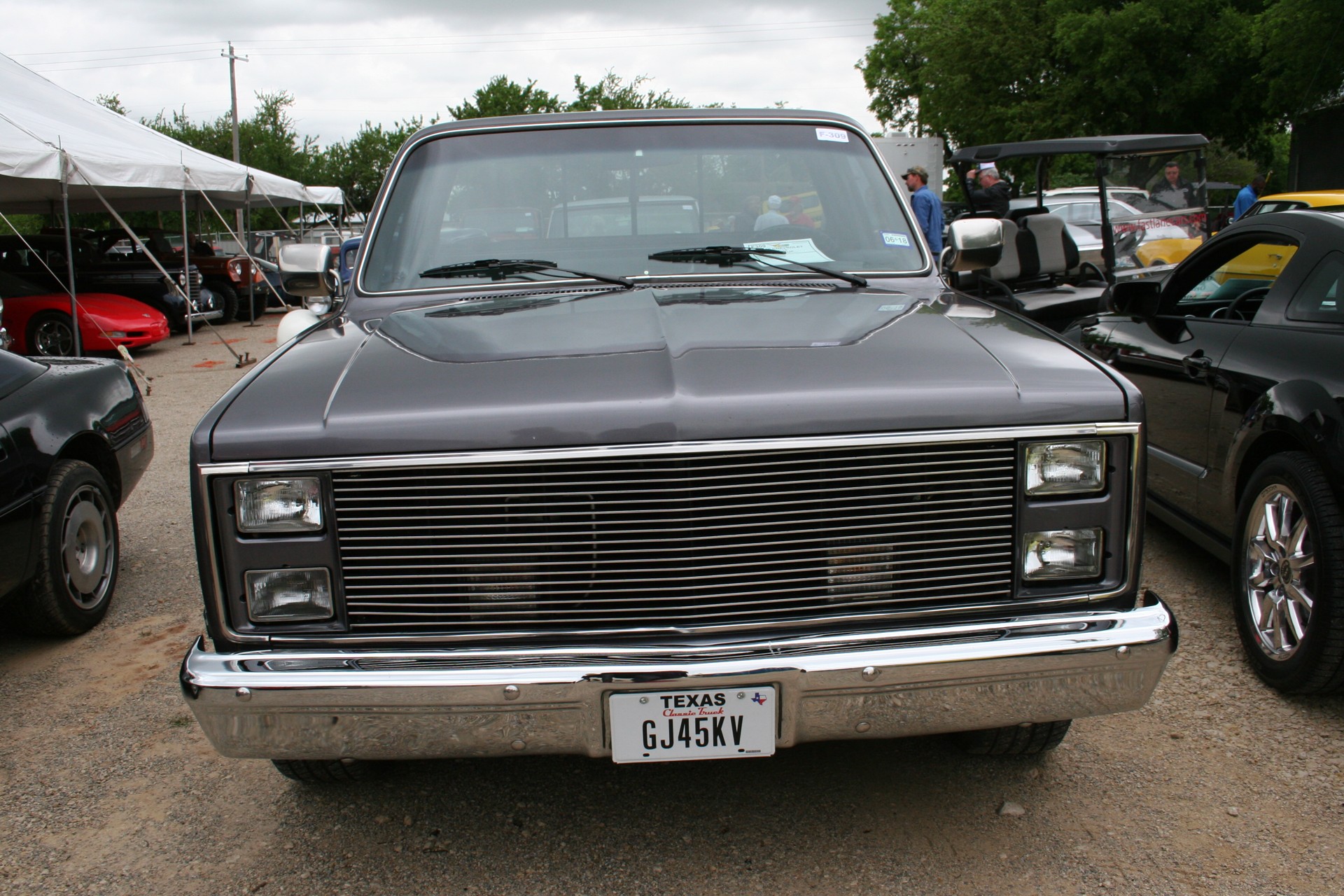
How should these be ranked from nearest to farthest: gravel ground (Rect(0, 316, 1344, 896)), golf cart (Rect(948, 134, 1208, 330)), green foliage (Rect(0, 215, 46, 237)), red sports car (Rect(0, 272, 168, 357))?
gravel ground (Rect(0, 316, 1344, 896)) → golf cart (Rect(948, 134, 1208, 330)) → red sports car (Rect(0, 272, 168, 357)) → green foliage (Rect(0, 215, 46, 237))

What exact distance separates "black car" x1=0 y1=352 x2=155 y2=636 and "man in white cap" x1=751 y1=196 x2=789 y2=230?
109 inches

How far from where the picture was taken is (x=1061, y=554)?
2363mm

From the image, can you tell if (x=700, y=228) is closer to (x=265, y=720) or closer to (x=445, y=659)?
(x=445, y=659)

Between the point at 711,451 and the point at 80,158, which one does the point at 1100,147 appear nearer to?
the point at 711,451

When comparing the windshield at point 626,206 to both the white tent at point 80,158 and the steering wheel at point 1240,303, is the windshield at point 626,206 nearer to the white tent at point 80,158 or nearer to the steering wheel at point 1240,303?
the steering wheel at point 1240,303

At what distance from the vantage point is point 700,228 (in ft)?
11.3

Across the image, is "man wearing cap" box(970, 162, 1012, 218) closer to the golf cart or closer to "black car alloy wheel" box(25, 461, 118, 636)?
the golf cart

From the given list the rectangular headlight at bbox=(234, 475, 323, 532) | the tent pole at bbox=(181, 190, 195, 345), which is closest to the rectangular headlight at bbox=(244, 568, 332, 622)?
the rectangular headlight at bbox=(234, 475, 323, 532)

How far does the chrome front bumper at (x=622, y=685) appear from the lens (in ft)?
7.13

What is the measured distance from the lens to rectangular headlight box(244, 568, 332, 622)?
2.30 m

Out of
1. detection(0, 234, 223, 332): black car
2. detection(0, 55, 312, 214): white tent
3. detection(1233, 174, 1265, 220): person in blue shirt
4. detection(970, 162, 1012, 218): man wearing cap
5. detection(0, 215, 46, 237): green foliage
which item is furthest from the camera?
detection(0, 215, 46, 237): green foliage

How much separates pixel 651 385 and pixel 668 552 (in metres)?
0.35

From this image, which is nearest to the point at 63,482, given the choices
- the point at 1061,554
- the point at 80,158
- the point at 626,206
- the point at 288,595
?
the point at 288,595

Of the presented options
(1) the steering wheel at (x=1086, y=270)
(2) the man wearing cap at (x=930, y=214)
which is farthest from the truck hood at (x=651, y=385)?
(2) the man wearing cap at (x=930, y=214)
